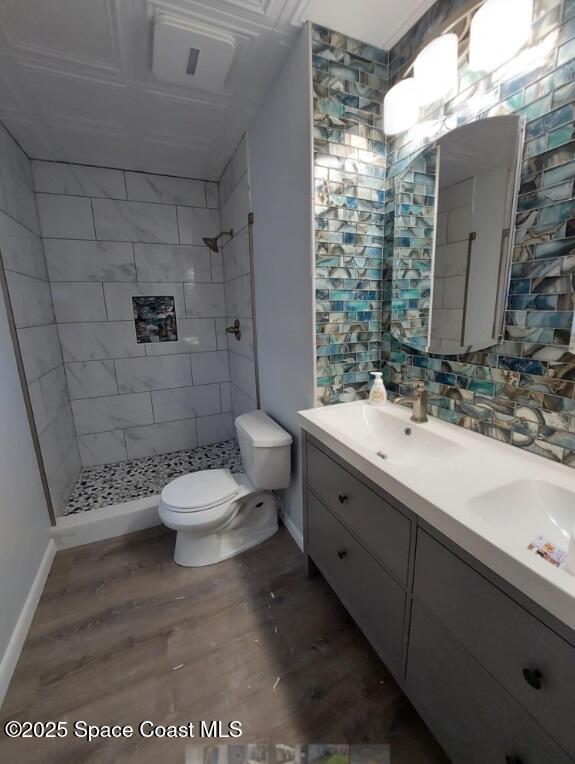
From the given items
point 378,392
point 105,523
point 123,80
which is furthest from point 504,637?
point 123,80

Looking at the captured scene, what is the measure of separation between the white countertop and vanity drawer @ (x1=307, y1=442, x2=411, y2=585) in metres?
0.08

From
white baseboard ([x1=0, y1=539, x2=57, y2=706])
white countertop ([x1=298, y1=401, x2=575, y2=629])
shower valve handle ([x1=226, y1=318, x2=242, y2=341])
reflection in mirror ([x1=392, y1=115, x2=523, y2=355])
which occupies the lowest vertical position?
white baseboard ([x1=0, y1=539, x2=57, y2=706])

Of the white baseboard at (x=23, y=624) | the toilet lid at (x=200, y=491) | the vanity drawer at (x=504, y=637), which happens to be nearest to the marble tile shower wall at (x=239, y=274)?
the toilet lid at (x=200, y=491)

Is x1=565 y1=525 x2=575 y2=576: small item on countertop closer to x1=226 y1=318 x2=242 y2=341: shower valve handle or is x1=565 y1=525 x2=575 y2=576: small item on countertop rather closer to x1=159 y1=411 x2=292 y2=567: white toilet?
x1=159 y1=411 x2=292 y2=567: white toilet

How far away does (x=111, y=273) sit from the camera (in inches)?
100

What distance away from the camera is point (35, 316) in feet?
6.66

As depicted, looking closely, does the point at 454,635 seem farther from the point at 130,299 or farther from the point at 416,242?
the point at 130,299

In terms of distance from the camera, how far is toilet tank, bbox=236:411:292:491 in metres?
1.71

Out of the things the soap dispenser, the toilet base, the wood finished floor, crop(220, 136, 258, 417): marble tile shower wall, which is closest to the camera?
the wood finished floor

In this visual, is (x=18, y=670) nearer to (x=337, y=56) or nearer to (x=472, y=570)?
(x=472, y=570)

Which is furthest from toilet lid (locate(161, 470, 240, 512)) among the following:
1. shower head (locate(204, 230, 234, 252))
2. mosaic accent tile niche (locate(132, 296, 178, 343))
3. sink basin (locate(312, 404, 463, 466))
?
shower head (locate(204, 230, 234, 252))

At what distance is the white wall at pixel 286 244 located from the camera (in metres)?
1.40

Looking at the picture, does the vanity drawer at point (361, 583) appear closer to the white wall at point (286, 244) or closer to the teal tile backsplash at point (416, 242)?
the white wall at point (286, 244)

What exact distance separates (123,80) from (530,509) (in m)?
2.33
